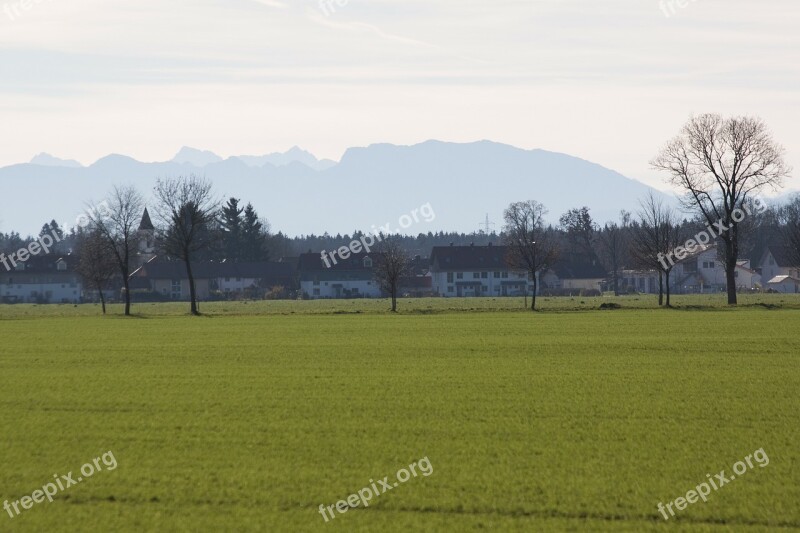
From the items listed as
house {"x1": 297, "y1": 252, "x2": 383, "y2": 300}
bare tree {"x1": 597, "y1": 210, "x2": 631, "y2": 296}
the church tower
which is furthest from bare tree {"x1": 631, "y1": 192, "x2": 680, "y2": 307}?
bare tree {"x1": 597, "y1": 210, "x2": 631, "y2": 296}

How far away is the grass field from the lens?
549 inches

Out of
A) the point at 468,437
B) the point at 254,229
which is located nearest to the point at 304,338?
the point at 468,437

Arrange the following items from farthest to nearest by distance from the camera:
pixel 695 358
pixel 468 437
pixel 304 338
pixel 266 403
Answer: pixel 304 338 < pixel 695 358 < pixel 266 403 < pixel 468 437

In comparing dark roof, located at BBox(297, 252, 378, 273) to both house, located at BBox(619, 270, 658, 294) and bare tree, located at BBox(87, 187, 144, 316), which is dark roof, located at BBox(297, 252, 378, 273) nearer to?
house, located at BBox(619, 270, 658, 294)

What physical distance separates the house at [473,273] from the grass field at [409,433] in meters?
105

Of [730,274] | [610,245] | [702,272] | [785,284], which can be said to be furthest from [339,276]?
[730,274]

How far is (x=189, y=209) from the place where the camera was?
88062mm

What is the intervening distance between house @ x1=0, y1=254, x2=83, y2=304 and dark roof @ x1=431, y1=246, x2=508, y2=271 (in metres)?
52.3

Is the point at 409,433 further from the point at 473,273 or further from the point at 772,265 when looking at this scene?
the point at 772,265

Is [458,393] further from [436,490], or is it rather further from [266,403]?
[436,490]

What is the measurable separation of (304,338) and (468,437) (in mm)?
26192

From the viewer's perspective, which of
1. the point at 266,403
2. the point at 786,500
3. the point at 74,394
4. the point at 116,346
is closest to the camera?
the point at 786,500

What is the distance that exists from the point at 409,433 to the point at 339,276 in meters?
132

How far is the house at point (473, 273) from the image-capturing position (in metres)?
144
